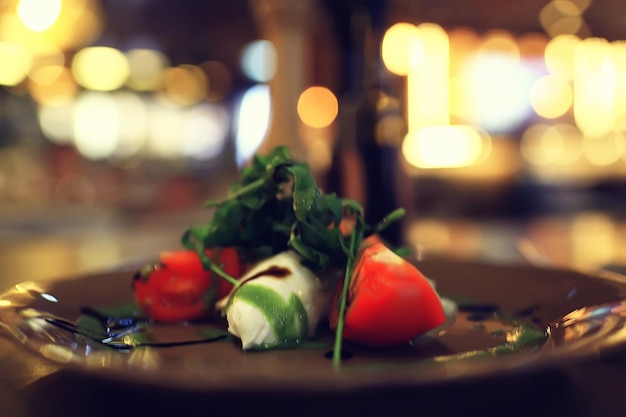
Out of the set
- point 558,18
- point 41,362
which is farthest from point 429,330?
point 558,18

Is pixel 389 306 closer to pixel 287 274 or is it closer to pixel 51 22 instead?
pixel 287 274

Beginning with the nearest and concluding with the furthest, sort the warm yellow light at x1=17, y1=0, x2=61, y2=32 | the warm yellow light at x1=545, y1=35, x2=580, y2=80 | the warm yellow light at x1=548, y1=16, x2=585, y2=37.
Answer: the warm yellow light at x1=17, y1=0, x2=61, y2=32 < the warm yellow light at x1=548, y1=16, x2=585, y2=37 < the warm yellow light at x1=545, y1=35, x2=580, y2=80

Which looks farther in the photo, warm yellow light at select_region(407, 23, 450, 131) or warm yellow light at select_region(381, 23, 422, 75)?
warm yellow light at select_region(407, 23, 450, 131)

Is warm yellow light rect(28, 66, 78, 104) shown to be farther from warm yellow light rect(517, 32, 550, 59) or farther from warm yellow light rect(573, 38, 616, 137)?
warm yellow light rect(573, 38, 616, 137)

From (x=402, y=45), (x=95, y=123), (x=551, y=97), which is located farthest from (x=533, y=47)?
(x=95, y=123)

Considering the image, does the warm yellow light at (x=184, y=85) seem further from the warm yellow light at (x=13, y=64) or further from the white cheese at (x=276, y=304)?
the white cheese at (x=276, y=304)

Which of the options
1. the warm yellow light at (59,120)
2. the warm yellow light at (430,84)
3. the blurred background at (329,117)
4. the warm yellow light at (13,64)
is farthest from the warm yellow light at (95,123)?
the warm yellow light at (430,84)

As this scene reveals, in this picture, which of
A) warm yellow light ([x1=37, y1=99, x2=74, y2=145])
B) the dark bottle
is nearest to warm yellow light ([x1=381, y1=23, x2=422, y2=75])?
the dark bottle
